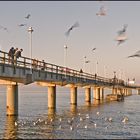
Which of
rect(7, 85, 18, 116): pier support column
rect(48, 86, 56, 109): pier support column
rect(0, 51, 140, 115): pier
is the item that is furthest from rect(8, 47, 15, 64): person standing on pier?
rect(48, 86, 56, 109): pier support column

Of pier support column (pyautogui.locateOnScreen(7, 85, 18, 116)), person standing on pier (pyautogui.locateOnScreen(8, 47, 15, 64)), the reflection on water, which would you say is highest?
person standing on pier (pyautogui.locateOnScreen(8, 47, 15, 64))

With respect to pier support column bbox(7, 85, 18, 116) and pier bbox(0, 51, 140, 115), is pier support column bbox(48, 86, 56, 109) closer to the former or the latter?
pier bbox(0, 51, 140, 115)

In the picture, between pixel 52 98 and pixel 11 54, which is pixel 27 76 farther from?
pixel 52 98

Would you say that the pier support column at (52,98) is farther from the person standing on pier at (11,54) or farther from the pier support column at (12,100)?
the person standing on pier at (11,54)

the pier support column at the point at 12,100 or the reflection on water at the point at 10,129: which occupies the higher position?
the pier support column at the point at 12,100

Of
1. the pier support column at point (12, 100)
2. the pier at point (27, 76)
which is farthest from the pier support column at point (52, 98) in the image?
the pier support column at point (12, 100)

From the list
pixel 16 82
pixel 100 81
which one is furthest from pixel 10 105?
pixel 100 81

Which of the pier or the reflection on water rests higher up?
the pier

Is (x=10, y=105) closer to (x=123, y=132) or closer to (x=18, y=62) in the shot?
(x=18, y=62)

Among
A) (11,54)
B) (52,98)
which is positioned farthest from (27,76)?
(52,98)

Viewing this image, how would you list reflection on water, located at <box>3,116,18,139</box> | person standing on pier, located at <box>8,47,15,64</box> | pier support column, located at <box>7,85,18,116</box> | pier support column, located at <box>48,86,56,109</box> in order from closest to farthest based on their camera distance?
reflection on water, located at <box>3,116,18,139</box> → person standing on pier, located at <box>8,47,15,64</box> → pier support column, located at <box>7,85,18,116</box> → pier support column, located at <box>48,86,56,109</box>

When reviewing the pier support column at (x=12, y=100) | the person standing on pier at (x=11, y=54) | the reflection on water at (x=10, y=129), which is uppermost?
the person standing on pier at (x=11, y=54)

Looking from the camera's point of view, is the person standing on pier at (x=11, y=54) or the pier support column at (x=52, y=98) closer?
the person standing on pier at (x=11, y=54)

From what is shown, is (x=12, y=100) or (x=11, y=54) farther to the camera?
(x=12, y=100)
